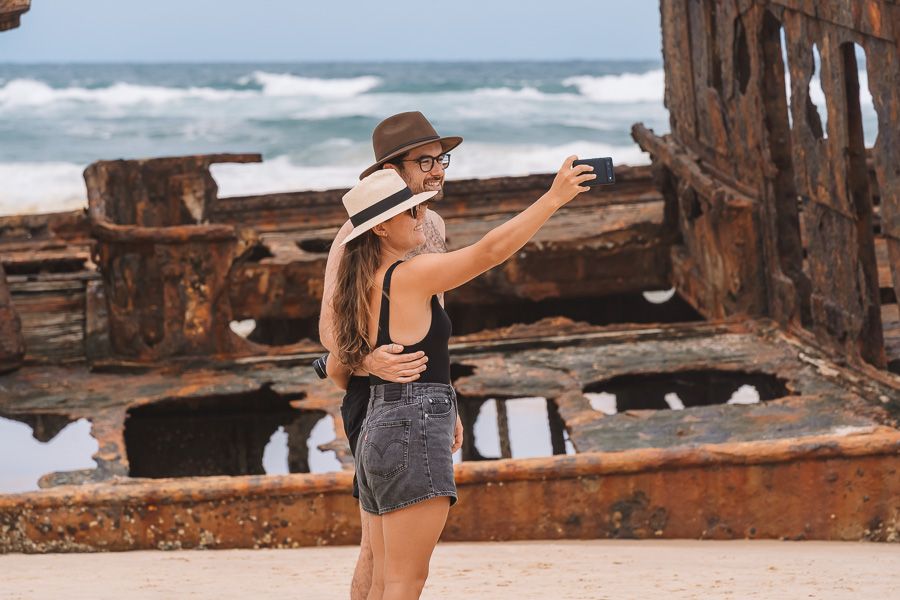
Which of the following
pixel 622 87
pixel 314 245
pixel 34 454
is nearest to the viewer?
pixel 314 245

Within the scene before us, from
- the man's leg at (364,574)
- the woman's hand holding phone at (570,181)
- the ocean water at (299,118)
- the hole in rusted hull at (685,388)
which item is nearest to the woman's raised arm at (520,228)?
the woman's hand holding phone at (570,181)

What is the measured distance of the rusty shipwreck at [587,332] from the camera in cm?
606

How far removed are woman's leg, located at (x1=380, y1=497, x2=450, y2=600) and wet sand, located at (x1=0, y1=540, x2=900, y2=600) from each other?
46.5 inches

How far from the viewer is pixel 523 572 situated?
203 inches

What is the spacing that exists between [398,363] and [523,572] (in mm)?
1864

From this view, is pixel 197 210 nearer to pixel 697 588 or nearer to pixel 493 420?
pixel 697 588

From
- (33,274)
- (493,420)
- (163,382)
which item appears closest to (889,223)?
(163,382)

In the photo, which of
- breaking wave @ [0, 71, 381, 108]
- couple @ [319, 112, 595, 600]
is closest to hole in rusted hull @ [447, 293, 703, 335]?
couple @ [319, 112, 595, 600]

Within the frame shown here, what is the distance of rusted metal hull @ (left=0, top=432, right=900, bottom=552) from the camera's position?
237 inches

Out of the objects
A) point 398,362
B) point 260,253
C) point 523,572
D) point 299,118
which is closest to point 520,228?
point 398,362

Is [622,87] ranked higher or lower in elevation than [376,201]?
higher

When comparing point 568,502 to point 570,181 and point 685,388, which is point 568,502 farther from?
point 685,388

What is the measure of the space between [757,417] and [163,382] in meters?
3.52

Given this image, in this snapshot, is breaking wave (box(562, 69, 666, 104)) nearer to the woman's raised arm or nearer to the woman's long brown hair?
the woman's long brown hair
